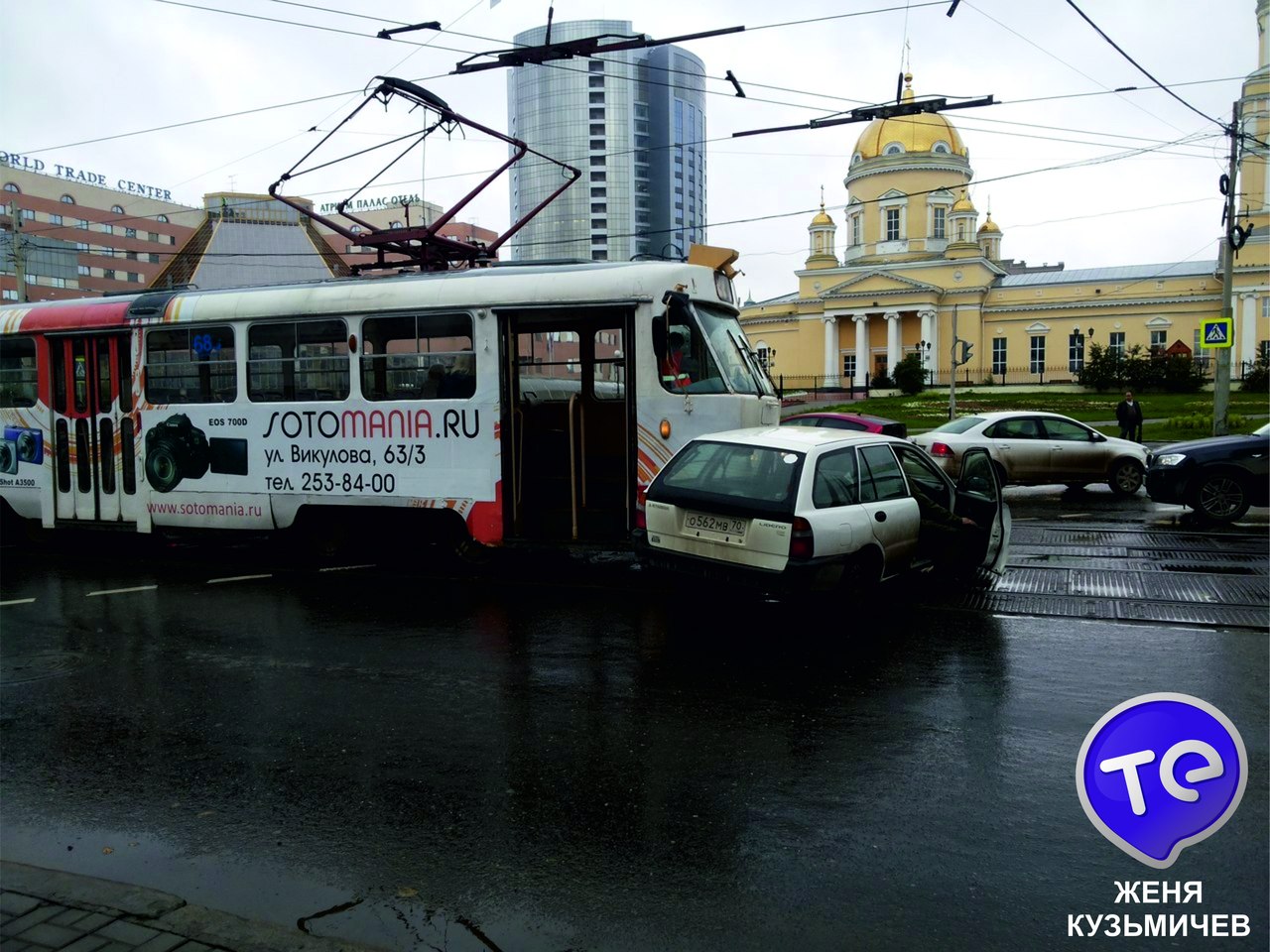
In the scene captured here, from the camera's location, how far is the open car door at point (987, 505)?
10.2 m

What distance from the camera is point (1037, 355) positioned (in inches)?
3150

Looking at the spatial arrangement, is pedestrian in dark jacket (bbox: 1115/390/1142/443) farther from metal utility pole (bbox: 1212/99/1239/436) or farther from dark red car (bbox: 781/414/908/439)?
dark red car (bbox: 781/414/908/439)

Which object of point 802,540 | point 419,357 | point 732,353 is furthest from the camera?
point 419,357

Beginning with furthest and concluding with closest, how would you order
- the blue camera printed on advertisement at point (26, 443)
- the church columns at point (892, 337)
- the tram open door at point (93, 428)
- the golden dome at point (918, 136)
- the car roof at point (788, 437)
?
the church columns at point (892, 337) → the golden dome at point (918, 136) → the blue camera printed on advertisement at point (26, 443) → the tram open door at point (93, 428) → the car roof at point (788, 437)

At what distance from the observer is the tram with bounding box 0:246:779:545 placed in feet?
35.0

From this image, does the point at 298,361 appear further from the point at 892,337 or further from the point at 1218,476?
the point at 892,337

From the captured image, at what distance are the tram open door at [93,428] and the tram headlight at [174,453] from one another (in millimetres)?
343

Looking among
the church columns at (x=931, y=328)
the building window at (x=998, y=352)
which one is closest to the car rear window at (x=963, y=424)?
the church columns at (x=931, y=328)

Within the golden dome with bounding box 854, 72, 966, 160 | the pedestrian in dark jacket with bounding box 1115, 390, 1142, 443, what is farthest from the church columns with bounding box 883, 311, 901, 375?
the pedestrian in dark jacket with bounding box 1115, 390, 1142, 443

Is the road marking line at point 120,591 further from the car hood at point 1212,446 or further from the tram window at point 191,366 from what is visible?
the car hood at point 1212,446

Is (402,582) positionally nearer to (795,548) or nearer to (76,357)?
(795,548)

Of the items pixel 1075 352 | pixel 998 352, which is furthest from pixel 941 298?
pixel 1075 352

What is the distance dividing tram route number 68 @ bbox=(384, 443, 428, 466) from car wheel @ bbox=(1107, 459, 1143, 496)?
13664 mm

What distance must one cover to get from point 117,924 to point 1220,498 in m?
15.3
